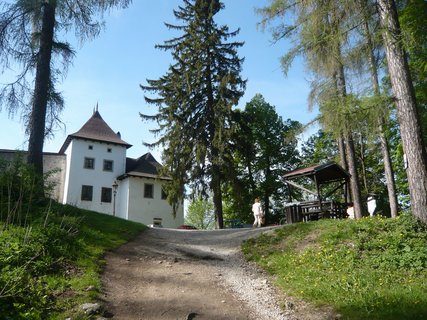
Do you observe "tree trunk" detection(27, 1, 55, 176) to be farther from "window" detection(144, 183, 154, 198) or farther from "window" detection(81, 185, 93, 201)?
"window" detection(144, 183, 154, 198)

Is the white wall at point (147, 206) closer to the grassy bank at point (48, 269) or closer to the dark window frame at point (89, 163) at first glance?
the dark window frame at point (89, 163)

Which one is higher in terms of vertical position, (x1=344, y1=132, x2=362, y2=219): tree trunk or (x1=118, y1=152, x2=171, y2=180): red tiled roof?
(x1=118, y1=152, x2=171, y2=180): red tiled roof

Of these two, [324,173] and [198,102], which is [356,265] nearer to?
[324,173]

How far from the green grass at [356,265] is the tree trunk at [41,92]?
312 inches

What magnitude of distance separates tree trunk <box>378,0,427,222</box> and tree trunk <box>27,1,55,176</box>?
10834mm

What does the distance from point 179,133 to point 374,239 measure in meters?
14.8

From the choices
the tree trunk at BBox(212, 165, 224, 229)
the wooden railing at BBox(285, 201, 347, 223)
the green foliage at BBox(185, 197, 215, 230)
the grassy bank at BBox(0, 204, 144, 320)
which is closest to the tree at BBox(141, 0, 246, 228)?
the tree trunk at BBox(212, 165, 224, 229)

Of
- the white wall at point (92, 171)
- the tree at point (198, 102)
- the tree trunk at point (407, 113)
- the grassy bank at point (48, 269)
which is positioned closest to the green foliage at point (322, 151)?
the tree at point (198, 102)

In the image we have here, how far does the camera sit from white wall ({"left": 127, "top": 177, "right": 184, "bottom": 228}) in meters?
29.8

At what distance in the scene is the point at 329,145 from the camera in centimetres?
3114

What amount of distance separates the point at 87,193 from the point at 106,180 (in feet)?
6.53

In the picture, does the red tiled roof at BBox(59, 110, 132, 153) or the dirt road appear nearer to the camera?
the dirt road

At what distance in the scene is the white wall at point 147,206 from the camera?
29766 mm

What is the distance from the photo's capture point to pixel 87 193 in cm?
2977
